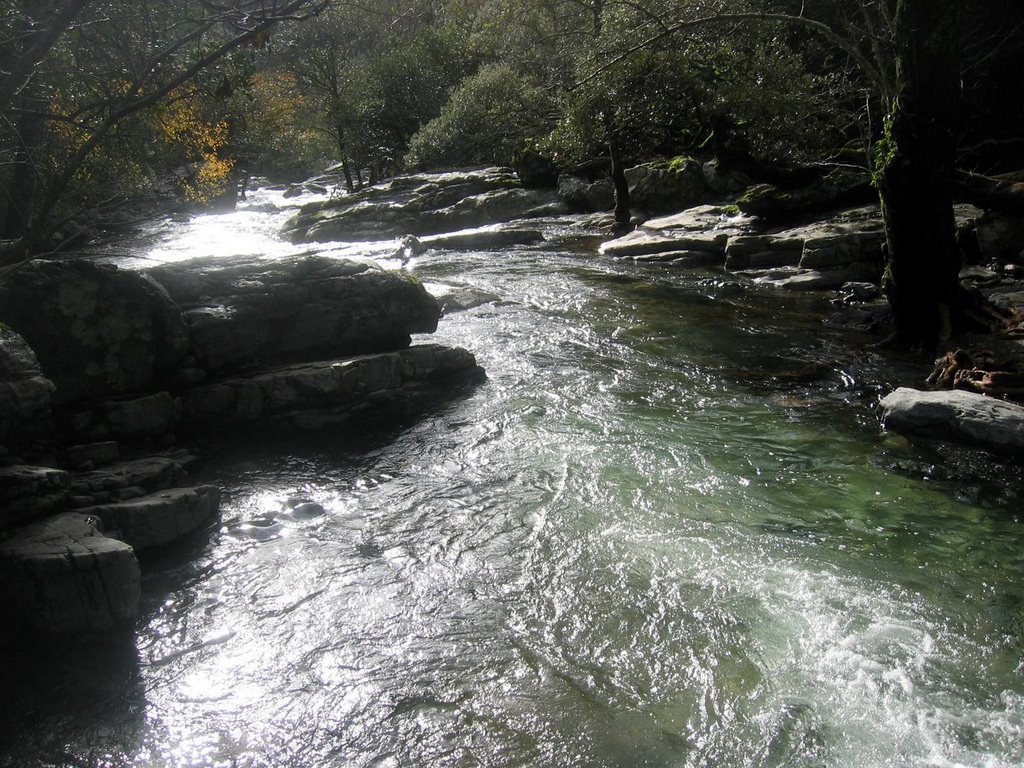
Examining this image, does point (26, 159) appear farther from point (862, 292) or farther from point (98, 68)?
point (862, 292)

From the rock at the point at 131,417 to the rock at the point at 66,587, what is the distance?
9.44 feet

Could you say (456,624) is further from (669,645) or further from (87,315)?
(87,315)

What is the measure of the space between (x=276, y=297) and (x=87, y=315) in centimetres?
246

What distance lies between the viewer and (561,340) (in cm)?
1398

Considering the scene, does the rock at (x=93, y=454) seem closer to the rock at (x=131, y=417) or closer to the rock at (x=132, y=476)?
the rock at (x=132, y=476)

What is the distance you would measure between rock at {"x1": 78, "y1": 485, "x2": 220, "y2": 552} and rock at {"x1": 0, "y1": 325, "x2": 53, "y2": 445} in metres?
1.11

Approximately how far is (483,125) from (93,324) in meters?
28.8

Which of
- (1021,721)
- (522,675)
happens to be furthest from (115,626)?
(1021,721)

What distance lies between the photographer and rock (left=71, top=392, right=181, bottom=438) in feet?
28.1

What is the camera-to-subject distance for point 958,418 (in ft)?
29.6

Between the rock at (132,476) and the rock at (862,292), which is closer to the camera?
the rock at (132,476)

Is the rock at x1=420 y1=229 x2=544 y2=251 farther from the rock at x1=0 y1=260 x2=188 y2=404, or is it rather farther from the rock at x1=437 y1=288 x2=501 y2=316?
the rock at x1=0 y1=260 x2=188 y2=404

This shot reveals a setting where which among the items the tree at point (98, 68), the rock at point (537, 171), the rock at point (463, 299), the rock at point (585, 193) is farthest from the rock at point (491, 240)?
the tree at point (98, 68)

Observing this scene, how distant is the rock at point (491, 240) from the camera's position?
2480 centimetres
